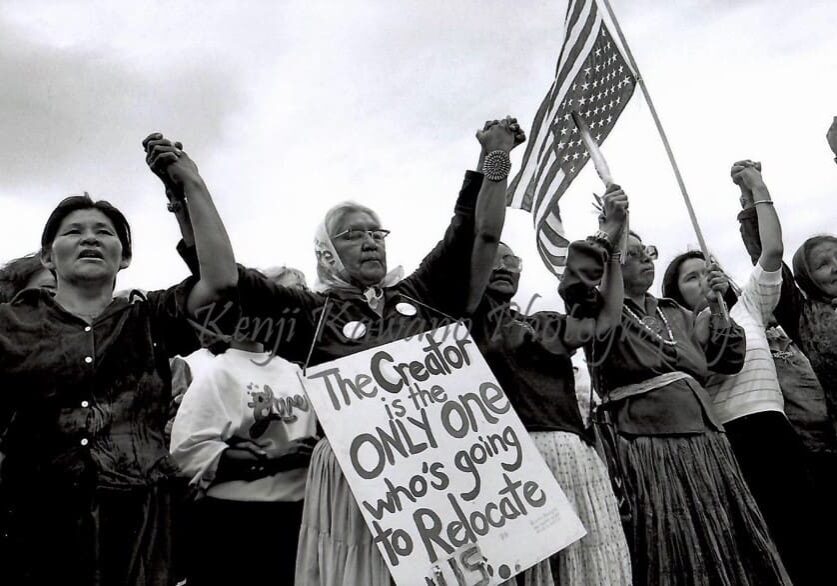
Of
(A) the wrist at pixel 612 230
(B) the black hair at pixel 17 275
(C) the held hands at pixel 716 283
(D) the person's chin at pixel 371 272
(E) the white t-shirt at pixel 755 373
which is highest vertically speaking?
(B) the black hair at pixel 17 275

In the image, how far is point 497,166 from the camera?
2682mm

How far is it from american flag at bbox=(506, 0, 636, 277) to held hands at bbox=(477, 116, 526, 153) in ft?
3.85

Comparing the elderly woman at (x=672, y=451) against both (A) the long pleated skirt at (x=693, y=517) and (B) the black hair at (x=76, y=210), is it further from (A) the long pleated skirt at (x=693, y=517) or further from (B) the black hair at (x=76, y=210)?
(B) the black hair at (x=76, y=210)

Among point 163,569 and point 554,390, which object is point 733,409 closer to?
point 554,390

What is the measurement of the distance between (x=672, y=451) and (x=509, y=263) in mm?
1083

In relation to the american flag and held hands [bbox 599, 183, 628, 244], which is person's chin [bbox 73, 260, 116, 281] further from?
the american flag

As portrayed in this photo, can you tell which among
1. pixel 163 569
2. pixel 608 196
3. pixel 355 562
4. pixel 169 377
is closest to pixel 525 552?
pixel 355 562

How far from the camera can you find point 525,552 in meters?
2.33

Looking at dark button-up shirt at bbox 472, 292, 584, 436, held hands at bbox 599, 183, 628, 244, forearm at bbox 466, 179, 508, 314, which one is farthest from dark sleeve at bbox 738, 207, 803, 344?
forearm at bbox 466, 179, 508, 314

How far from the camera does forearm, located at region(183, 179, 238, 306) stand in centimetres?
231

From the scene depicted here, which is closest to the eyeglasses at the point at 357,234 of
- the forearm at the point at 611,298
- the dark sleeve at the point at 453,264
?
the dark sleeve at the point at 453,264

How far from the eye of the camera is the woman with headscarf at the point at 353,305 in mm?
2389

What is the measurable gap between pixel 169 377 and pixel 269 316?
0.39 m

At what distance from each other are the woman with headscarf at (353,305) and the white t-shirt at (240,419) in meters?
0.38
